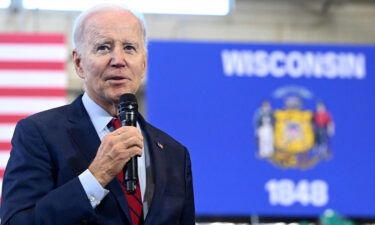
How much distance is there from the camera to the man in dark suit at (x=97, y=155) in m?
1.58

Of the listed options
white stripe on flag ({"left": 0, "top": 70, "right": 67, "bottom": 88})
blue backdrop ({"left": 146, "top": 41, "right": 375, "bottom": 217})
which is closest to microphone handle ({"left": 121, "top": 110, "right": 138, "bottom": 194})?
white stripe on flag ({"left": 0, "top": 70, "right": 67, "bottom": 88})

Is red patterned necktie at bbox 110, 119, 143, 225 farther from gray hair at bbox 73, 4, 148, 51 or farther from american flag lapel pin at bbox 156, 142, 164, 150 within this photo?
gray hair at bbox 73, 4, 148, 51

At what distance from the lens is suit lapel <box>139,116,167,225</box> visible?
→ 171 centimetres

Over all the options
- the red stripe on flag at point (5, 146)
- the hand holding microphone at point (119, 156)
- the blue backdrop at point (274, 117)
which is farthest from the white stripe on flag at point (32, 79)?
the hand holding microphone at point (119, 156)

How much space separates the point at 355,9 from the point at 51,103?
18.2 ft

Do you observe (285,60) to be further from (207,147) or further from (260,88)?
(207,147)

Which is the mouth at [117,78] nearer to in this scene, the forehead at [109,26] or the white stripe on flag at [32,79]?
the forehead at [109,26]

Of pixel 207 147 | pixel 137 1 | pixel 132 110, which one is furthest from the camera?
pixel 137 1

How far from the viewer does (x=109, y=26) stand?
5.80 ft

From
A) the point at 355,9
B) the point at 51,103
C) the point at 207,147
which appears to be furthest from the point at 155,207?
the point at 355,9

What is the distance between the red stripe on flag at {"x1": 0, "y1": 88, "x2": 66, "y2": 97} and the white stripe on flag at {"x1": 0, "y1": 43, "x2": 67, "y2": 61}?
6.6 inches

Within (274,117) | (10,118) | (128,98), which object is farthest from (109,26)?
(274,117)

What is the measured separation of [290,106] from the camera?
6.14 m

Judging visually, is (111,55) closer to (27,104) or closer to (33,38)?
(27,104)
